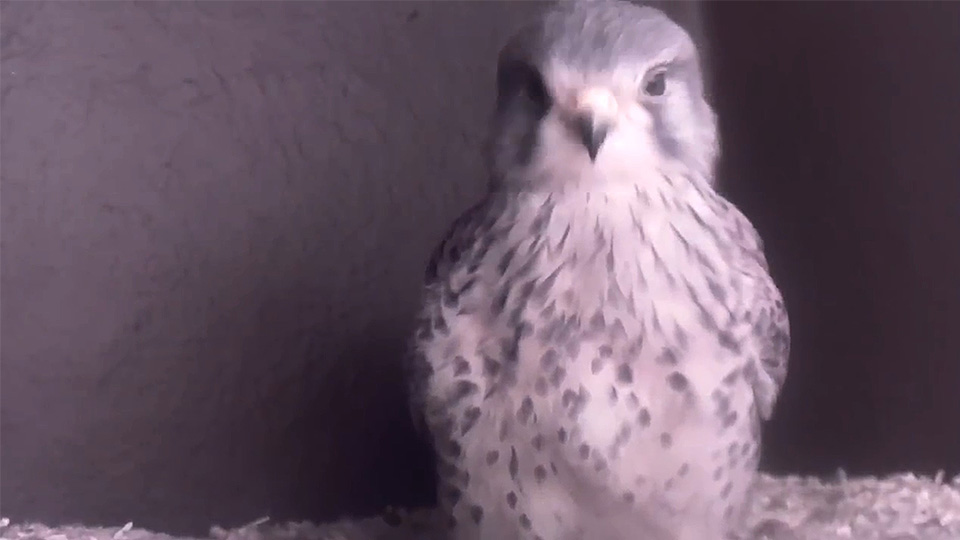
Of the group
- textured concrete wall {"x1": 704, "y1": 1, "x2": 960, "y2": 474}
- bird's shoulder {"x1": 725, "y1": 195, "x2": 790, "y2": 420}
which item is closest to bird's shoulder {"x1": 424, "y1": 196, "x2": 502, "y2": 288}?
bird's shoulder {"x1": 725, "y1": 195, "x2": 790, "y2": 420}

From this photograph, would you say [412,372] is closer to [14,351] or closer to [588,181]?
[588,181]

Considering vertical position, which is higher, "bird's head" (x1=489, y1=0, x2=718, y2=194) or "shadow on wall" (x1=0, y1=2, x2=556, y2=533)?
"bird's head" (x1=489, y1=0, x2=718, y2=194)

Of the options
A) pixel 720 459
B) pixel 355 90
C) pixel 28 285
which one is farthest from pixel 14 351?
pixel 720 459

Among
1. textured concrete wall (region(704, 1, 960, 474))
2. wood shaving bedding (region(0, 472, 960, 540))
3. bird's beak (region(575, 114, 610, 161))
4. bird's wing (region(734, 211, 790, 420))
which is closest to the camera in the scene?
bird's beak (region(575, 114, 610, 161))

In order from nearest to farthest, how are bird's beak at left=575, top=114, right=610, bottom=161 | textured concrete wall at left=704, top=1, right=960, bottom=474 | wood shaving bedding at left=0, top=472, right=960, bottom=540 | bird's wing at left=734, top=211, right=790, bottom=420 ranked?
bird's beak at left=575, top=114, right=610, bottom=161, bird's wing at left=734, top=211, right=790, bottom=420, wood shaving bedding at left=0, top=472, right=960, bottom=540, textured concrete wall at left=704, top=1, right=960, bottom=474

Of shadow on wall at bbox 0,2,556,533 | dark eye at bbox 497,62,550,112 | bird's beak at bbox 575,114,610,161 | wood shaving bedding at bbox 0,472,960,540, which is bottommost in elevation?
wood shaving bedding at bbox 0,472,960,540

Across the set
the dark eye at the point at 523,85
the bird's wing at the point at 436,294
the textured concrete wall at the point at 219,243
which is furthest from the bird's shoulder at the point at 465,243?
the textured concrete wall at the point at 219,243

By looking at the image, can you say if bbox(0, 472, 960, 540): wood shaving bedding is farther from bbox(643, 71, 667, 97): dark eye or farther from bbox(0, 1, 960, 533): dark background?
bbox(643, 71, 667, 97): dark eye
